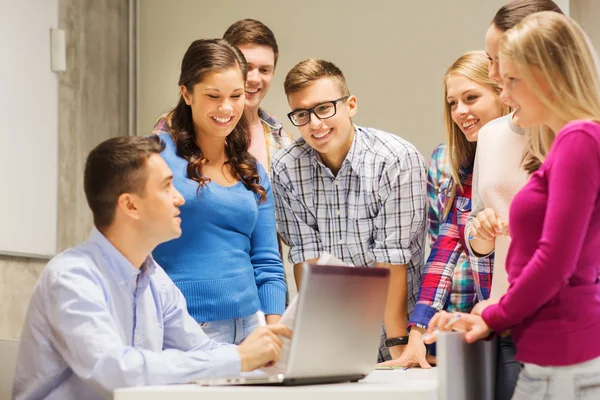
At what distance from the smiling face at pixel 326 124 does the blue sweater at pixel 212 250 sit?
32cm

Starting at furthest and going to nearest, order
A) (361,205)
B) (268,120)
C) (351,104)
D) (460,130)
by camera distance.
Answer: (268,120) → (351,104) → (361,205) → (460,130)

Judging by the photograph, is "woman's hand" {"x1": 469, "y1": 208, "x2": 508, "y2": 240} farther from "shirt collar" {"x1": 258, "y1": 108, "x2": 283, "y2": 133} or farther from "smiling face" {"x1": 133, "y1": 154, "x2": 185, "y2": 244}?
"shirt collar" {"x1": 258, "y1": 108, "x2": 283, "y2": 133}

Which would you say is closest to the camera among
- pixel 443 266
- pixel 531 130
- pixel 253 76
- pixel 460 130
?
pixel 531 130

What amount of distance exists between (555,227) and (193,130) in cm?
142

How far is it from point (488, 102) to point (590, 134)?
46.1 inches

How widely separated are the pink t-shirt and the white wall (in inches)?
98.9

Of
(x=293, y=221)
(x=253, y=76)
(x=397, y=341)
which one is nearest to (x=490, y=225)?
(x=397, y=341)

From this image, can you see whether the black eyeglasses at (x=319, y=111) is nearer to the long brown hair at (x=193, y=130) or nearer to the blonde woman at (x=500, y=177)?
the long brown hair at (x=193, y=130)

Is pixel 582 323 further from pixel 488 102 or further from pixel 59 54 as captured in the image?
pixel 59 54

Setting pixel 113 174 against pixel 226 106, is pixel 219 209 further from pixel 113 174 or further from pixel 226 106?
pixel 113 174

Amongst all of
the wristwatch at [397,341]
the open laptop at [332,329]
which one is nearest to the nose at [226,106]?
the wristwatch at [397,341]

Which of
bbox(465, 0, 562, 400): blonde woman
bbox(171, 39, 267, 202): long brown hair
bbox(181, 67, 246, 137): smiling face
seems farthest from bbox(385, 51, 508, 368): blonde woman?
bbox(181, 67, 246, 137): smiling face

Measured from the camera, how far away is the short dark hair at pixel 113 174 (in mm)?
1905

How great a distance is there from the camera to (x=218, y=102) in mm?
2557
